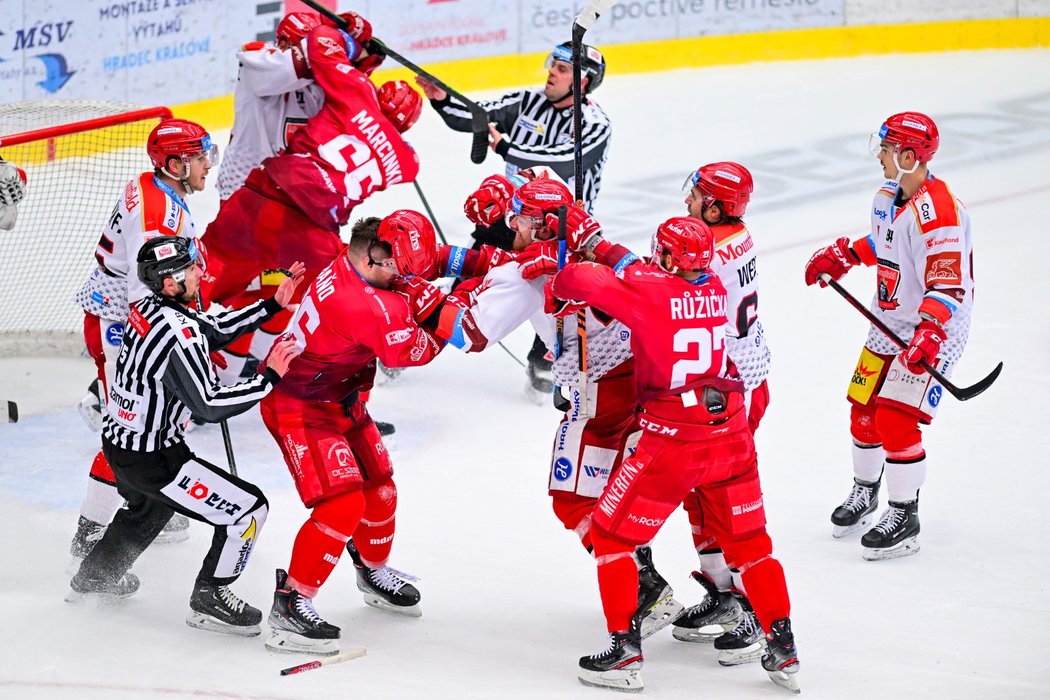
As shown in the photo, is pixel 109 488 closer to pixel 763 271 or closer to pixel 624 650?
pixel 624 650

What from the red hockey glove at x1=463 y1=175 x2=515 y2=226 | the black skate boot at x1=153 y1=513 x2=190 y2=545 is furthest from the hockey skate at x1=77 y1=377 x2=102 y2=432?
the red hockey glove at x1=463 y1=175 x2=515 y2=226

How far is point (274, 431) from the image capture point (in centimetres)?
435

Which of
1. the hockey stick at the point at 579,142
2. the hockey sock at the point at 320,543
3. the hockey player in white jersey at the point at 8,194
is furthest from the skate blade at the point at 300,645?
the hockey player in white jersey at the point at 8,194

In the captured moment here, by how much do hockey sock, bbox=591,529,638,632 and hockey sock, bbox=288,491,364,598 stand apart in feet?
2.52

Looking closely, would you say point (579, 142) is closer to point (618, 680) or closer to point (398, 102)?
point (398, 102)

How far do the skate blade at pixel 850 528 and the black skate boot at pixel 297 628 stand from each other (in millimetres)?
1962

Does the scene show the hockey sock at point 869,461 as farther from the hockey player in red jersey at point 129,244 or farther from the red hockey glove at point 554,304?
the hockey player in red jersey at point 129,244

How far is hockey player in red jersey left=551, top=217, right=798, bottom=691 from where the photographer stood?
3.89m

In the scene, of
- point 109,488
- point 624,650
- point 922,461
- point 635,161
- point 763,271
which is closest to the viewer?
point 624,650

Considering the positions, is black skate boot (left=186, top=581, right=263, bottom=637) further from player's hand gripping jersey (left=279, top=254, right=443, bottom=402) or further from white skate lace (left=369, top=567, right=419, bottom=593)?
player's hand gripping jersey (left=279, top=254, right=443, bottom=402)

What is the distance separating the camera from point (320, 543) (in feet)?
13.7

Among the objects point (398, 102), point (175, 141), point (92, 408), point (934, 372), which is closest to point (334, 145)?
point (398, 102)

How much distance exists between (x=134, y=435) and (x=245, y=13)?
6.39m

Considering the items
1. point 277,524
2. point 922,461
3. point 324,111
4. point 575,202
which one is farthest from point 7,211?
point 922,461
